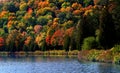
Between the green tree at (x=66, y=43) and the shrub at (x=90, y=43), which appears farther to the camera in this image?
the green tree at (x=66, y=43)

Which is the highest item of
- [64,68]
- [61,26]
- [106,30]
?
[61,26]

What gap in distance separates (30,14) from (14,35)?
1554 inches

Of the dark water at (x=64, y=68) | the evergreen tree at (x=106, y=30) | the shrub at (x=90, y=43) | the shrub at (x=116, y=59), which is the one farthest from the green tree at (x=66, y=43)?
the shrub at (x=116, y=59)

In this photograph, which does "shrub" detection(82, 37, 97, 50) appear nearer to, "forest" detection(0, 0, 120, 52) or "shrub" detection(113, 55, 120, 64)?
"forest" detection(0, 0, 120, 52)

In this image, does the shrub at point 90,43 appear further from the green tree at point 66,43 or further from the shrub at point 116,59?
the shrub at point 116,59

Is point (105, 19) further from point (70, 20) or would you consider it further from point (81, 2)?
point (81, 2)

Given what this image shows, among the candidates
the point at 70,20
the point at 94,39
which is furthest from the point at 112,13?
the point at 70,20

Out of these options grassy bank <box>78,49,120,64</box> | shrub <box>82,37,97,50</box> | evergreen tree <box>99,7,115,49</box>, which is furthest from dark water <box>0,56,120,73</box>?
shrub <box>82,37,97,50</box>

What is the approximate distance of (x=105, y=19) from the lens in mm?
80562

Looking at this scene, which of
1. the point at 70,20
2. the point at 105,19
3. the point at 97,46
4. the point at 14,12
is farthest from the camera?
the point at 14,12

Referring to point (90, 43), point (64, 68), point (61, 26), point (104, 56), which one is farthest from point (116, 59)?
point (61, 26)

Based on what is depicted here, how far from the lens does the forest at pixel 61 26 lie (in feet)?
270

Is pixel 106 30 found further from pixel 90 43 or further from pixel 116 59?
pixel 116 59

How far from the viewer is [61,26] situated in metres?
152
